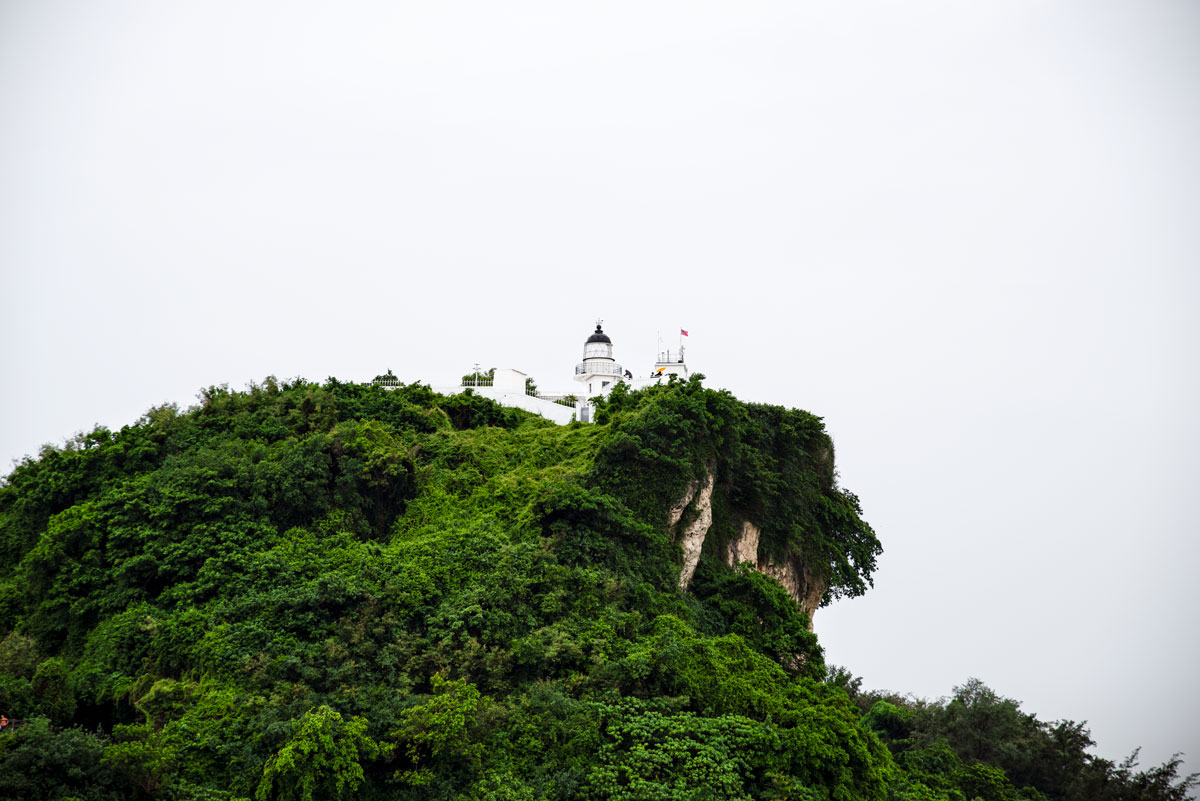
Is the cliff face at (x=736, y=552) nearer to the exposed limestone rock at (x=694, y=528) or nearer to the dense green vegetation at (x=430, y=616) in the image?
the exposed limestone rock at (x=694, y=528)

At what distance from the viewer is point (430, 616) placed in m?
15.1

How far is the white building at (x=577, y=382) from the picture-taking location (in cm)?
2833

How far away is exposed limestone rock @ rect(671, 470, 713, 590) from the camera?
19.3 meters

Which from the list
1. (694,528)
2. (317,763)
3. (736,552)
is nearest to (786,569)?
(736,552)

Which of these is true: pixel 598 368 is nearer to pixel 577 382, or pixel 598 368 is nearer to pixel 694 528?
pixel 577 382

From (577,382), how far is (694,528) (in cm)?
1782

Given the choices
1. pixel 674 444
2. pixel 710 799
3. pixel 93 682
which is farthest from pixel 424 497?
pixel 710 799

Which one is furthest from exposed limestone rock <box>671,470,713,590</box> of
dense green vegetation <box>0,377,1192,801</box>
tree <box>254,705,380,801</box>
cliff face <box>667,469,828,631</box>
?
tree <box>254,705,380,801</box>

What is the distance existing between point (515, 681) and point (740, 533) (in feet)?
30.1

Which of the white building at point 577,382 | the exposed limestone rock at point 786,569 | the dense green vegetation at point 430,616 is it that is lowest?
the dense green vegetation at point 430,616

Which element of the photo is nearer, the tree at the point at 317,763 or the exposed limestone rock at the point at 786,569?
the tree at the point at 317,763

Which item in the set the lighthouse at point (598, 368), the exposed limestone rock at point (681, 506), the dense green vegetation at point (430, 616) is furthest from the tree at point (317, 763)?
the lighthouse at point (598, 368)

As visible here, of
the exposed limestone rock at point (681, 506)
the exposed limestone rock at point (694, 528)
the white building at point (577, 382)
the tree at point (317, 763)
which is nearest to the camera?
the tree at point (317, 763)

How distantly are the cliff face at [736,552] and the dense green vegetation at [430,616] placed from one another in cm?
35
